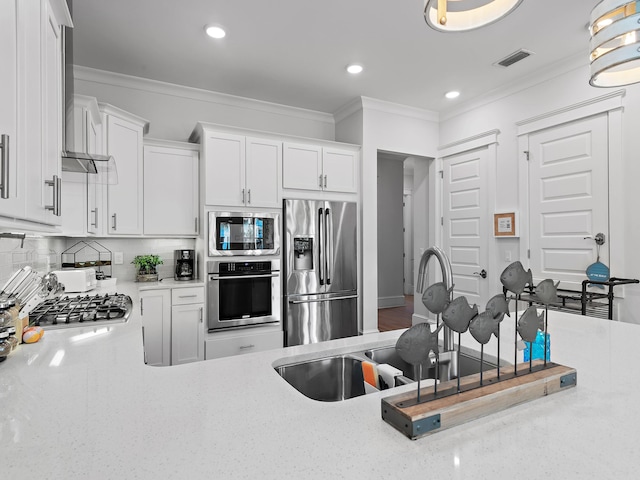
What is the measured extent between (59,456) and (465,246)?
169 inches

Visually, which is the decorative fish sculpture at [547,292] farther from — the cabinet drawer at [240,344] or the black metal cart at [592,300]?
the cabinet drawer at [240,344]

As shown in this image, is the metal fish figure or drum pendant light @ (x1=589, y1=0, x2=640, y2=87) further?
drum pendant light @ (x1=589, y1=0, x2=640, y2=87)

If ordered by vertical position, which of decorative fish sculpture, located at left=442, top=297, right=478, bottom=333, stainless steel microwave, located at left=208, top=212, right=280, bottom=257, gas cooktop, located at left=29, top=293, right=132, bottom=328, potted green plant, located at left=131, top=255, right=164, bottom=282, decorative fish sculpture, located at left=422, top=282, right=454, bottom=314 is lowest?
gas cooktop, located at left=29, top=293, right=132, bottom=328

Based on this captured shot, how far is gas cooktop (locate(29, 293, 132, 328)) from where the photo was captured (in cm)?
164

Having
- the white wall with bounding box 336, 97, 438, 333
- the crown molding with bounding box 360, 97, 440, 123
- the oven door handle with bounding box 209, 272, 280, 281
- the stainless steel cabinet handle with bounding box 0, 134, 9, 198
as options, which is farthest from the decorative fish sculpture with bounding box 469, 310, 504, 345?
the crown molding with bounding box 360, 97, 440, 123

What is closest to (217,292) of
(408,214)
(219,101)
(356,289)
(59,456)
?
(356,289)

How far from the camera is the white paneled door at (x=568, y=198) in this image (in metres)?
3.06

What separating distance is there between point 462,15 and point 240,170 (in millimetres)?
2465

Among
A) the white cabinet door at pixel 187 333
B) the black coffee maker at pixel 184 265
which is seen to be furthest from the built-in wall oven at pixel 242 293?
the black coffee maker at pixel 184 265

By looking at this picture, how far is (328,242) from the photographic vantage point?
3789 mm

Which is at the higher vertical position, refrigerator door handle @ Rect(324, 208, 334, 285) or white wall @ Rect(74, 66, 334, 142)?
white wall @ Rect(74, 66, 334, 142)

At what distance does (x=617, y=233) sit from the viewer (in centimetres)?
293

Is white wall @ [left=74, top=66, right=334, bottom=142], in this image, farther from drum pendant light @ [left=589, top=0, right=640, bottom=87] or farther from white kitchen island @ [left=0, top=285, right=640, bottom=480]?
drum pendant light @ [left=589, top=0, right=640, bottom=87]

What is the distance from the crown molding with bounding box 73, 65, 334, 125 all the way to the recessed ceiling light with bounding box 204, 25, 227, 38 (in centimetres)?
112
